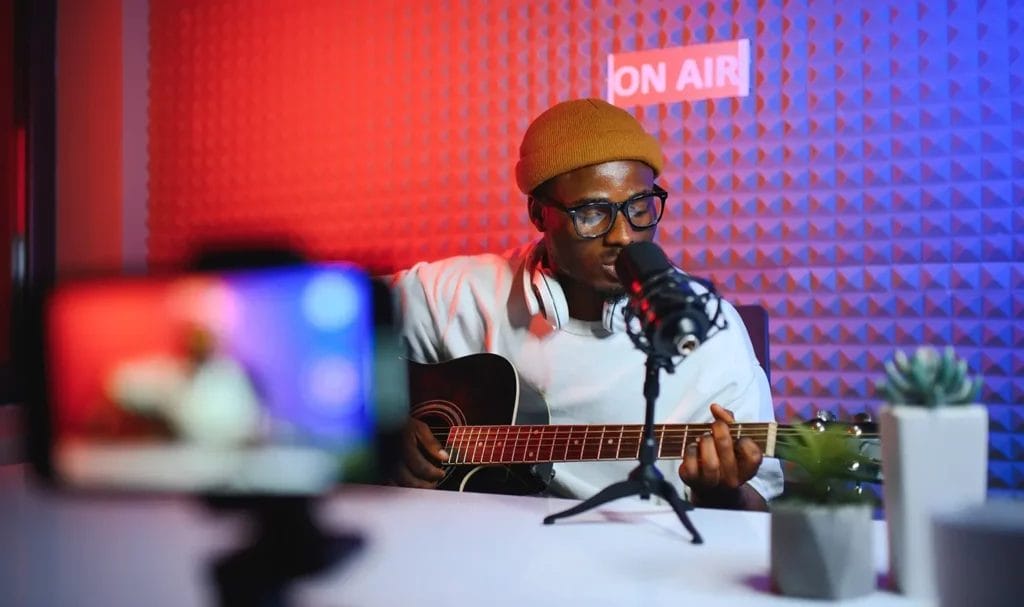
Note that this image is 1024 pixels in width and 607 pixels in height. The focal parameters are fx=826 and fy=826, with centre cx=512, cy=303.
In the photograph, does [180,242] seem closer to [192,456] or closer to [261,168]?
[261,168]

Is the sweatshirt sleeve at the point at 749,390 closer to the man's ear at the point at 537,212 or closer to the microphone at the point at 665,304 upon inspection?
the man's ear at the point at 537,212

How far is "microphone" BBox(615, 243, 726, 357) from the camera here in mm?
970

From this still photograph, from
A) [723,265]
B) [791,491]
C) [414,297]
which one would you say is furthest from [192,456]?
[723,265]

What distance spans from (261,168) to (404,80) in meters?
0.79

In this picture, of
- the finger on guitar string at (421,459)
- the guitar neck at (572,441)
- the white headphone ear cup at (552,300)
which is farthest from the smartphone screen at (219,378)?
the white headphone ear cup at (552,300)

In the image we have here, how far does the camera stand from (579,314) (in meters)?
2.13

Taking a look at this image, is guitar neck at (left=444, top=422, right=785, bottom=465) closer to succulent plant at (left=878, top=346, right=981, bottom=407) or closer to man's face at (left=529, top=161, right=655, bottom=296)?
man's face at (left=529, top=161, right=655, bottom=296)

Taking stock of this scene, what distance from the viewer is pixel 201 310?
768mm

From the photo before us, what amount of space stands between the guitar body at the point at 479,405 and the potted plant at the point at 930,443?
3.37 ft

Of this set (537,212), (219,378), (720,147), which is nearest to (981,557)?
(219,378)

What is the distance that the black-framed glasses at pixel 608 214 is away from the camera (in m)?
1.90

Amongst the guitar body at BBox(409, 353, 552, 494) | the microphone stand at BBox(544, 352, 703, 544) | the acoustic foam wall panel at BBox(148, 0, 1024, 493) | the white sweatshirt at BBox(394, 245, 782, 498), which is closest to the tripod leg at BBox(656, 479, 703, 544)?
the microphone stand at BBox(544, 352, 703, 544)

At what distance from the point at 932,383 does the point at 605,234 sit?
1197 millimetres

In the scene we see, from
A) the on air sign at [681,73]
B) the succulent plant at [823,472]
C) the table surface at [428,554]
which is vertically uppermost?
the on air sign at [681,73]
